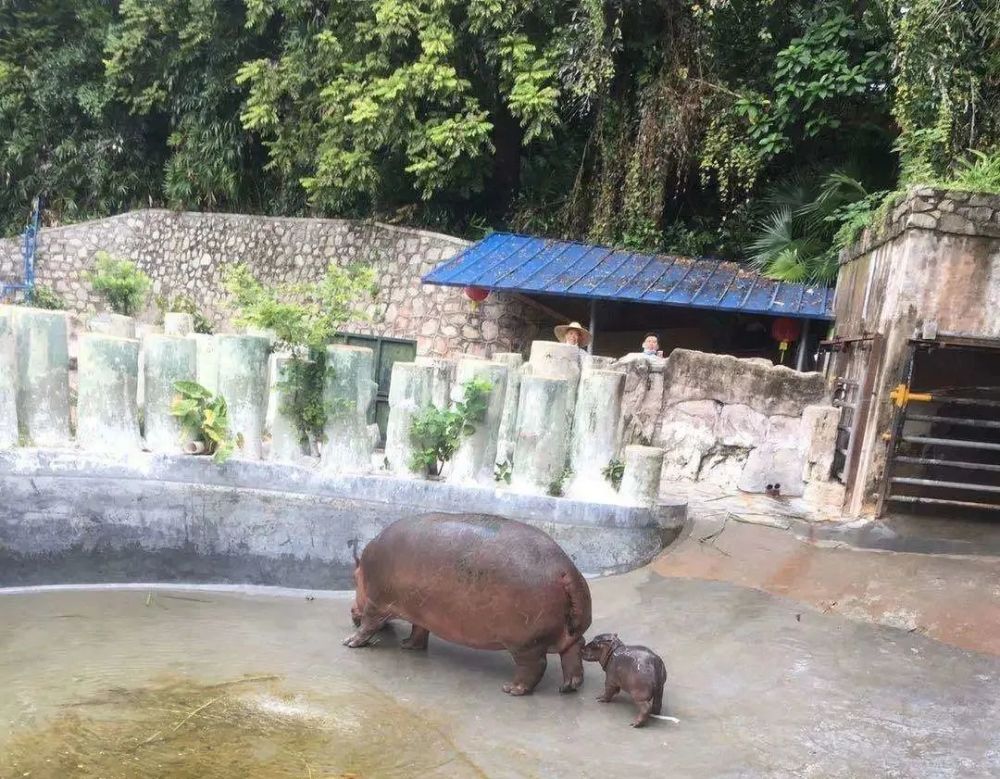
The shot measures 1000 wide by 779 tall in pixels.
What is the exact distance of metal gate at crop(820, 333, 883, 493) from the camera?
6.67 m

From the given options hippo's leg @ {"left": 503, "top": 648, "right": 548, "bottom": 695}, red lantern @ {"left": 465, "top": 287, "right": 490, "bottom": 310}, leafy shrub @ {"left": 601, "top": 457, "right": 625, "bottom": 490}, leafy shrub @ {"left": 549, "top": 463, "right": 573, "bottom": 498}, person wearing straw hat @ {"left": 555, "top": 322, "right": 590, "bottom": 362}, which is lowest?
hippo's leg @ {"left": 503, "top": 648, "right": 548, "bottom": 695}

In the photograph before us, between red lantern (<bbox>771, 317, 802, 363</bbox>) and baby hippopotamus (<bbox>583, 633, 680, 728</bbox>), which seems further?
red lantern (<bbox>771, 317, 802, 363</bbox>)

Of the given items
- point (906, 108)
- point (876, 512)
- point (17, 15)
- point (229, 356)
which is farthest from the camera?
point (17, 15)

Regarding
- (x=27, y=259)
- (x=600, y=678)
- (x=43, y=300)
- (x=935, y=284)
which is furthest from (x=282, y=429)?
(x=27, y=259)

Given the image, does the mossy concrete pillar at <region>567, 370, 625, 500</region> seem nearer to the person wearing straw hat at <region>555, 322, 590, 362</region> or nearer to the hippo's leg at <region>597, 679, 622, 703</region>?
the hippo's leg at <region>597, 679, 622, 703</region>

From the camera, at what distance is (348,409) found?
5.77m

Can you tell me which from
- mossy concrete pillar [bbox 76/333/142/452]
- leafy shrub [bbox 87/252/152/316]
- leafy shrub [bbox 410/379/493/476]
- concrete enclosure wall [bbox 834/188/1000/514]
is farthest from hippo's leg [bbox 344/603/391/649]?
leafy shrub [bbox 87/252/152/316]

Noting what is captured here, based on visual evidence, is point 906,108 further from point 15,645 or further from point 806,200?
point 15,645

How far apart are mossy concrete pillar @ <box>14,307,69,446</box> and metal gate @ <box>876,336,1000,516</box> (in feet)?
21.0

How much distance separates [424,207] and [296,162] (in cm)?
238

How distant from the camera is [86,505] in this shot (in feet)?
19.2

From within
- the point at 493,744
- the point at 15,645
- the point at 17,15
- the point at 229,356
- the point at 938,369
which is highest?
the point at 17,15

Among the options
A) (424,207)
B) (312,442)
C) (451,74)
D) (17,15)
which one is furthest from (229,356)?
(17,15)

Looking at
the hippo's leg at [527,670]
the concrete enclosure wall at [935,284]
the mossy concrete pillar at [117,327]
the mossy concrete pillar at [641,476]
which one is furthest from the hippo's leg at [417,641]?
the concrete enclosure wall at [935,284]
